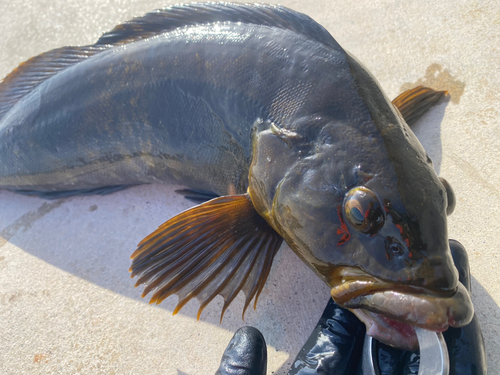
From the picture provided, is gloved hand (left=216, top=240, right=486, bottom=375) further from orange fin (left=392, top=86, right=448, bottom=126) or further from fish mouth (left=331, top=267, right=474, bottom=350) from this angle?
orange fin (left=392, top=86, right=448, bottom=126)

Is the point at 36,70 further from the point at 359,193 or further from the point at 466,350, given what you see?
the point at 466,350

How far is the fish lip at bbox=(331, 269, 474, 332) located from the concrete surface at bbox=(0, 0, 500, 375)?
2.09 ft

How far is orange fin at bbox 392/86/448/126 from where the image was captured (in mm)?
2637

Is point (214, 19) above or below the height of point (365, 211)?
above

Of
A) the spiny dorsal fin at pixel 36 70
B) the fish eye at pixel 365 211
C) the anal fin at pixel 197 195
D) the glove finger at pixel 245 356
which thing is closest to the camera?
the fish eye at pixel 365 211

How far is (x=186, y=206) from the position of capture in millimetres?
2701

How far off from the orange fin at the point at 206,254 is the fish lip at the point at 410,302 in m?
0.55

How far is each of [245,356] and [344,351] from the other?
1.46ft

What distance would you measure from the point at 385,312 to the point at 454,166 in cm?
143

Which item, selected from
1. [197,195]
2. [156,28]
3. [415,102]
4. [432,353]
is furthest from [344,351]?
[156,28]

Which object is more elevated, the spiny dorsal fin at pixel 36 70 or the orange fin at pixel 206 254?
the spiny dorsal fin at pixel 36 70

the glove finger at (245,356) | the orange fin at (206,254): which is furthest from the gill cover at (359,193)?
the glove finger at (245,356)

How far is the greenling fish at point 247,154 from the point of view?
1511 millimetres

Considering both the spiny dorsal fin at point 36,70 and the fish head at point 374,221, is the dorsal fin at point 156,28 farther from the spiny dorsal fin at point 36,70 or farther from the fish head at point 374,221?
the fish head at point 374,221
